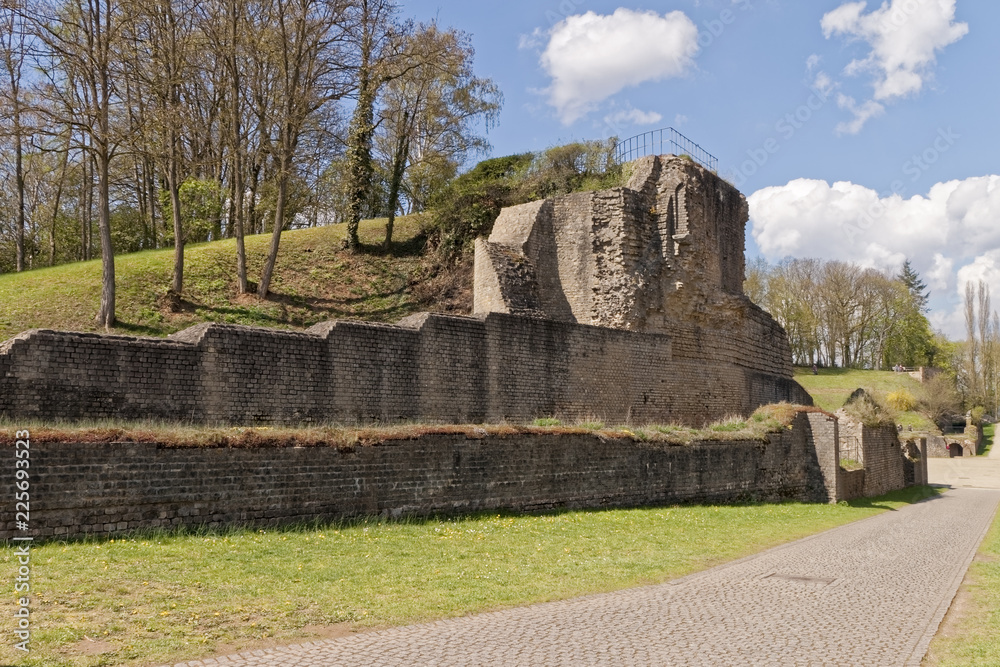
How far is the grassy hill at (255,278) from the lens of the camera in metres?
19.8

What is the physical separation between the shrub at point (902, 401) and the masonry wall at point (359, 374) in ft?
103

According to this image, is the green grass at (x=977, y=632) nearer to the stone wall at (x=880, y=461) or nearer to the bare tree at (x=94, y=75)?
the stone wall at (x=880, y=461)

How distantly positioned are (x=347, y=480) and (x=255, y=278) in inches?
646

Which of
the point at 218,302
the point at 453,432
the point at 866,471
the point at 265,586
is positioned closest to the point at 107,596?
the point at 265,586

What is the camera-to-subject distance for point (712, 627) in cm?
623

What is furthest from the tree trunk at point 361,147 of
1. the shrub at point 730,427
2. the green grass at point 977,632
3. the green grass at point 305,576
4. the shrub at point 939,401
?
the shrub at point 939,401

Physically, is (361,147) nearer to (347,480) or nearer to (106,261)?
(106,261)

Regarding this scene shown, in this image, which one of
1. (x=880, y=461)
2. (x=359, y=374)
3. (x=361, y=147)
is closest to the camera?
(x=359, y=374)

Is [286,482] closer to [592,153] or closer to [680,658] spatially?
[680,658]

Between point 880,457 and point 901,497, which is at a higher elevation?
point 880,457

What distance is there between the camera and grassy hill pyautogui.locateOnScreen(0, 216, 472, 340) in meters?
19.8

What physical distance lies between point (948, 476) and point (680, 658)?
36754 mm

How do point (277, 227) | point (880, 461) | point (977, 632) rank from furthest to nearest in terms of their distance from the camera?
point (880, 461)
point (277, 227)
point (977, 632)

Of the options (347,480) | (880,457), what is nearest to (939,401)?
(880,457)
